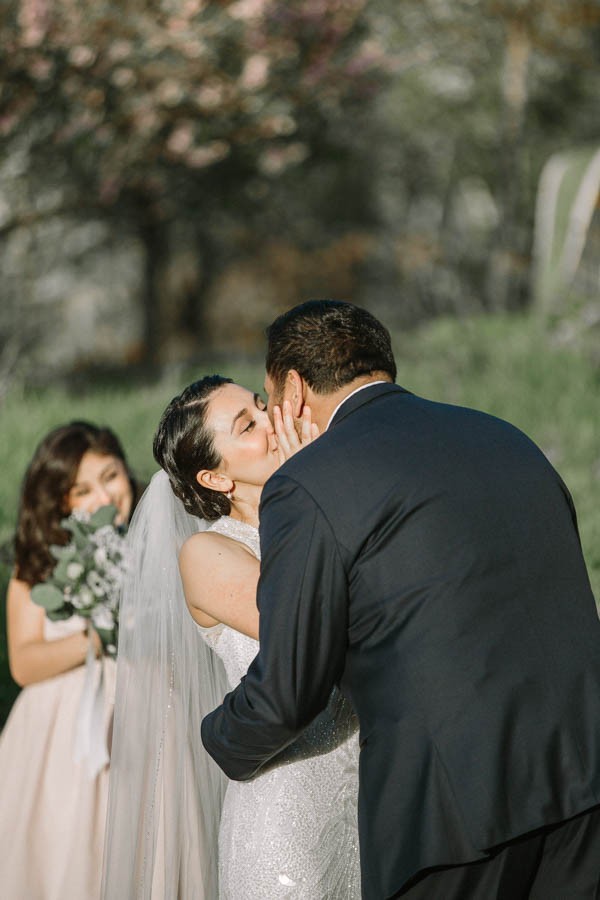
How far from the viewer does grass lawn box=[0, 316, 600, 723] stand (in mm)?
5992

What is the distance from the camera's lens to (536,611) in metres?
2.29

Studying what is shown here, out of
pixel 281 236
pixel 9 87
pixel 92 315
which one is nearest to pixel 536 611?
pixel 9 87

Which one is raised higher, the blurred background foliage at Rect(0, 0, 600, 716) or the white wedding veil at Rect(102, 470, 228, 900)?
the blurred background foliage at Rect(0, 0, 600, 716)

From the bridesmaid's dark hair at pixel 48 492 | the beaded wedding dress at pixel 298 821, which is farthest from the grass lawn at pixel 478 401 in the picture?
the beaded wedding dress at pixel 298 821

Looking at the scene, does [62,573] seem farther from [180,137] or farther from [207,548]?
[180,137]

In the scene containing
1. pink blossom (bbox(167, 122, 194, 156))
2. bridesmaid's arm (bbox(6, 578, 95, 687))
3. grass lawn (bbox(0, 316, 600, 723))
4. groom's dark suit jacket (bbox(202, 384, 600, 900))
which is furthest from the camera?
pink blossom (bbox(167, 122, 194, 156))

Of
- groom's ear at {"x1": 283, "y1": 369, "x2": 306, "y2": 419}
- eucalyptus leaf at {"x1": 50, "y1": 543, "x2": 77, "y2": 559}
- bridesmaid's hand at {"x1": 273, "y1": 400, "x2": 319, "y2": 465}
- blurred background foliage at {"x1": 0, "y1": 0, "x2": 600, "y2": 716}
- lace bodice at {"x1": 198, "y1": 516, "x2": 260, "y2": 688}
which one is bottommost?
lace bodice at {"x1": 198, "y1": 516, "x2": 260, "y2": 688}

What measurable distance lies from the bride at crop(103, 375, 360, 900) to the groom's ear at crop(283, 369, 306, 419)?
0.14 ft

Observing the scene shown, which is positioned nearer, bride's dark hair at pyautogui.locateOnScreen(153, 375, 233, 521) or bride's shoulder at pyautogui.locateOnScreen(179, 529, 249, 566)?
bride's shoulder at pyautogui.locateOnScreen(179, 529, 249, 566)

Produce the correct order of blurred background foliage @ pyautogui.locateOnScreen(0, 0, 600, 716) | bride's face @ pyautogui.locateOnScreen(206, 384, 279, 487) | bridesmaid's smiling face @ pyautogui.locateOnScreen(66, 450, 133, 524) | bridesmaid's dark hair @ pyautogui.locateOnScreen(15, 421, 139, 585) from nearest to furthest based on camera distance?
bride's face @ pyautogui.locateOnScreen(206, 384, 279, 487)
bridesmaid's dark hair @ pyautogui.locateOnScreen(15, 421, 139, 585)
bridesmaid's smiling face @ pyautogui.locateOnScreen(66, 450, 133, 524)
blurred background foliage @ pyautogui.locateOnScreen(0, 0, 600, 716)

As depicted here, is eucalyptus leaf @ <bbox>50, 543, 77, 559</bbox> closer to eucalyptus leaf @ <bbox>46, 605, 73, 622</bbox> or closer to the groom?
eucalyptus leaf @ <bbox>46, 605, 73, 622</bbox>

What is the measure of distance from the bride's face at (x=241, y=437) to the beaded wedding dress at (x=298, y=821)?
49 centimetres

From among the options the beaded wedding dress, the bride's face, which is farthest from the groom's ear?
the beaded wedding dress

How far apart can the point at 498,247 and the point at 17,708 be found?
12161 millimetres
